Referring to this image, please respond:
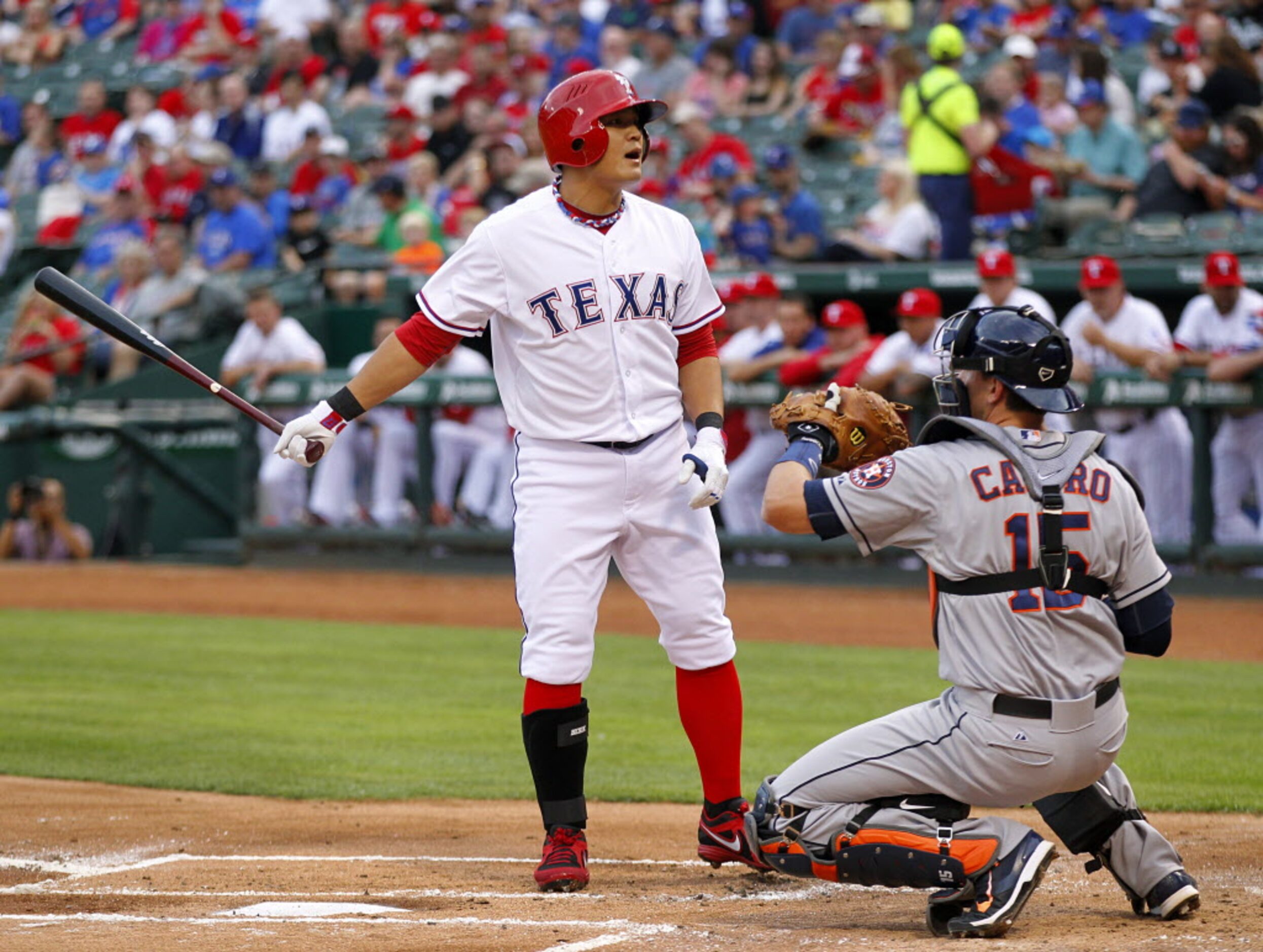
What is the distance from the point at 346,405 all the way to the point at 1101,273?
663 cm

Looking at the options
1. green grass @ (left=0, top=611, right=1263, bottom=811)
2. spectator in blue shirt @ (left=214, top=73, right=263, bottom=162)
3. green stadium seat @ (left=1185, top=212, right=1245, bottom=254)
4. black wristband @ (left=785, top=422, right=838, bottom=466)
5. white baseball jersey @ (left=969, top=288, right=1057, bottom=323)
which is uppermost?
spectator in blue shirt @ (left=214, top=73, right=263, bottom=162)

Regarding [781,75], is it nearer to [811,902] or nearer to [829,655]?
[829,655]

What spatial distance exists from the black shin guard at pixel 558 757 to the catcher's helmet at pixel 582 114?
1.38 metres

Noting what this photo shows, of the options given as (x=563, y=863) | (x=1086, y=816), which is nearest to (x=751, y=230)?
(x=563, y=863)

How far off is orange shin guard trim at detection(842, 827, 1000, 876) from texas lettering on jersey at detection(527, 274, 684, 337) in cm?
144

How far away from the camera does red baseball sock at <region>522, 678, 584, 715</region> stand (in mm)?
4512

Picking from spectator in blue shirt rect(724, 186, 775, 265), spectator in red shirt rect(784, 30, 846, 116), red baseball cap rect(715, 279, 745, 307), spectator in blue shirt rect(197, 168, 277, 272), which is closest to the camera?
red baseball cap rect(715, 279, 745, 307)

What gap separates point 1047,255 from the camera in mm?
11461

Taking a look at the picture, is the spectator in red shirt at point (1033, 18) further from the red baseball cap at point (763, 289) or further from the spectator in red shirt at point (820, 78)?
the red baseball cap at point (763, 289)

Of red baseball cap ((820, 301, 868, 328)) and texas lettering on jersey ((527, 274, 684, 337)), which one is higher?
red baseball cap ((820, 301, 868, 328))

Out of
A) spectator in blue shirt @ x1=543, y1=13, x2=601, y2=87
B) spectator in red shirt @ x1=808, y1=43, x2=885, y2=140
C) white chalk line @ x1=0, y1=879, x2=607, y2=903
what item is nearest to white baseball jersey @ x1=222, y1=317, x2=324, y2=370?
spectator in blue shirt @ x1=543, y1=13, x2=601, y2=87

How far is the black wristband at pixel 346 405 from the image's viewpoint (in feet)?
14.9

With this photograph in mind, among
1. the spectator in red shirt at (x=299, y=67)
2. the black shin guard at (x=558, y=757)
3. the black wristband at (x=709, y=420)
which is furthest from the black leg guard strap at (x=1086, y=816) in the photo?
the spectator in red shirt at (x=299, y=67)

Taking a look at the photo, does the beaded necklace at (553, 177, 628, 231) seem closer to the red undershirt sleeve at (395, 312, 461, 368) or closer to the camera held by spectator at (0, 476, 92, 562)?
the red undershirt sleeve at (395, 312, 461, 368)
